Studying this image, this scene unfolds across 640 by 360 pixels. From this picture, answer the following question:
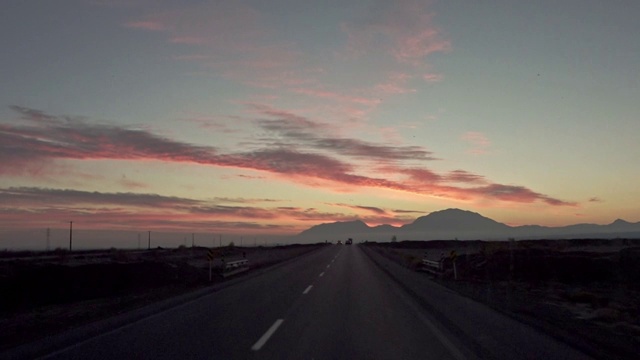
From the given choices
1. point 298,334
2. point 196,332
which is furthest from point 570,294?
point 196,332

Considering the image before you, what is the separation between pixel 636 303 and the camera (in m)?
20.1

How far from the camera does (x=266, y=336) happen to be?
1152 cm

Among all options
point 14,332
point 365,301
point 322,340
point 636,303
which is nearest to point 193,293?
point 365,301

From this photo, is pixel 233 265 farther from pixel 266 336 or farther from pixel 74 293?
pixel 266 336

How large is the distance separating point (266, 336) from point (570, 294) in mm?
15191

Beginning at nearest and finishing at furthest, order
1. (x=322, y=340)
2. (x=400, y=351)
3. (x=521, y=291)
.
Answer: (x=400, y=351)
(x=322, y=340)
(x=521, y=291)

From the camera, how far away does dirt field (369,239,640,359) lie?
1235 cm

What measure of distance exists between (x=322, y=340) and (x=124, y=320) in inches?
236

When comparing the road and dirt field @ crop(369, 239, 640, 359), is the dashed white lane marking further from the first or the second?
dirt field @ crop(369, 239, 640, 359)

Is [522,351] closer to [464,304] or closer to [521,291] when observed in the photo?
[464,304]

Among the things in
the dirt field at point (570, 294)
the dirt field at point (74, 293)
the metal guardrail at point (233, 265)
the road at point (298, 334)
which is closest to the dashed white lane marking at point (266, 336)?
the road at point (298, 334)

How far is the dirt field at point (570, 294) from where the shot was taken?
12.4m

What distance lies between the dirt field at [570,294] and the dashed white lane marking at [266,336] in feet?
19.9

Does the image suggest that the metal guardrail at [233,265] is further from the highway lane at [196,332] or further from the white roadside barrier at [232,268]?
the highway lane at [196,332]
